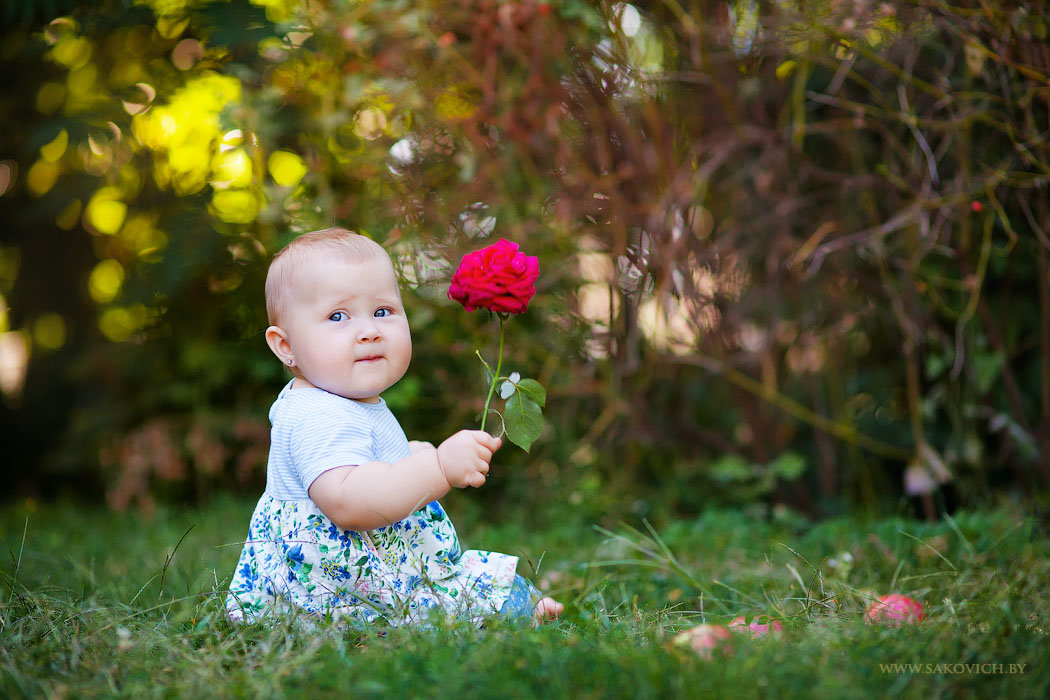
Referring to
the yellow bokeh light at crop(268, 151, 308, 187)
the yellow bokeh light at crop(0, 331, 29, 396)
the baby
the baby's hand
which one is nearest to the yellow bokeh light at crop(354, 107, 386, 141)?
the yellow bokeh light at crop(268, 151, 308, 187)

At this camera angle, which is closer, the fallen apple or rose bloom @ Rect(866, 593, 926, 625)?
the fallen apple

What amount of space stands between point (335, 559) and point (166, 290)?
199 cm

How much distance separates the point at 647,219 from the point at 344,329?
1690mm

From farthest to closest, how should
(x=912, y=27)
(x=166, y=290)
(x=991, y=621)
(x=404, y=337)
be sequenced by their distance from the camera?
(x=166, y=290), (x=912, y=27), (x=404, y=337), (x=991, y=621)

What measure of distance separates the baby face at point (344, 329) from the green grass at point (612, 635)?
509 mm

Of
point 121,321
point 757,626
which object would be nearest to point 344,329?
point 757,626

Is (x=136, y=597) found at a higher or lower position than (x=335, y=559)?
lower

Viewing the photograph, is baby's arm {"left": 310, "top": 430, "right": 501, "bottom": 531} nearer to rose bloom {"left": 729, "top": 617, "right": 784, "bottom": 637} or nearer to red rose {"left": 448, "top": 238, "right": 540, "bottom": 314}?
red rose {"left": 448, "top": 238, "right": 540, "bottom": 314}

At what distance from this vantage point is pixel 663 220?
3.05 m

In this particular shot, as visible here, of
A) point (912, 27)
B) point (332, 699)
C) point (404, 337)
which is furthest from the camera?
point (912, 27)

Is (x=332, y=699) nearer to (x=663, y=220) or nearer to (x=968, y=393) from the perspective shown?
(x=663, y=220)

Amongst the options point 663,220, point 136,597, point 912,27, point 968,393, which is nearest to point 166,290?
point 136,597

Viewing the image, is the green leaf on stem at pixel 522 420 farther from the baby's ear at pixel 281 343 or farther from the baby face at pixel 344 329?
the baby's ear at pixel 281 343

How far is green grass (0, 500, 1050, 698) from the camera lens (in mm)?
1358
